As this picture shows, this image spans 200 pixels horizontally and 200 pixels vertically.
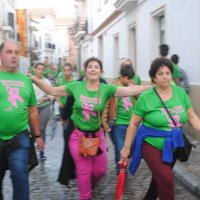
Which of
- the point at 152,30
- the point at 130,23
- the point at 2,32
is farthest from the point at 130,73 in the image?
the point at 2,32

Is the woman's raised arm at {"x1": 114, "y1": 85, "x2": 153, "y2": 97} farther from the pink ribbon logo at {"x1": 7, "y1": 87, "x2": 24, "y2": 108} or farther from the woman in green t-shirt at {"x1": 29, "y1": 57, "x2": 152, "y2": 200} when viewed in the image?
the pink ribbon logo at {"x1": 7, "y1": 87, "x2": 24, "y2": 108}

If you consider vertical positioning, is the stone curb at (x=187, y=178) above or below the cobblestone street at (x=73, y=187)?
above

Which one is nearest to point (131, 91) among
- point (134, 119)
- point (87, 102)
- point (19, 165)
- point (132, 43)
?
point (87, 102)

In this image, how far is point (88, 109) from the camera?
4.99 meters

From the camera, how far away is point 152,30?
13180 millimetres

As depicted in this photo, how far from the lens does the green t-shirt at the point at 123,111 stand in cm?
641

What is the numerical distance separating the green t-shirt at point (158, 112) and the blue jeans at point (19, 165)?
3.66 ft

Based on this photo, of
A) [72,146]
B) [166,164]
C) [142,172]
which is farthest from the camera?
[142,172]

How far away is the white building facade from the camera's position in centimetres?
966

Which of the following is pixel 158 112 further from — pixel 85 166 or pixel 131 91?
pixel 85 166

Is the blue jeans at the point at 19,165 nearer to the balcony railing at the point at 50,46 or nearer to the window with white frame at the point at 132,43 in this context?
the window with white frame at the point at 132,43

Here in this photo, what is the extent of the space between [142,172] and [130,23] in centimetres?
1010

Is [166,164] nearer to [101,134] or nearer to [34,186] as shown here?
[101,134]

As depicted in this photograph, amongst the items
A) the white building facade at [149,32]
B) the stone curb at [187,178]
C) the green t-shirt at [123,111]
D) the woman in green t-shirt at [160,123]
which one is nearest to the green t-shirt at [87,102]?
the woman in green t-shirt at [160,123]
